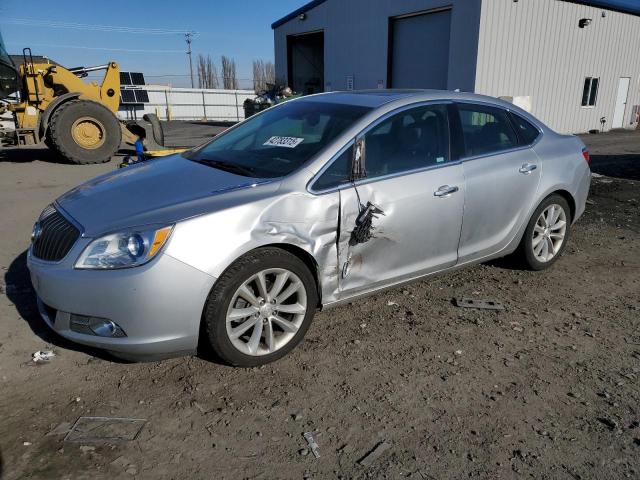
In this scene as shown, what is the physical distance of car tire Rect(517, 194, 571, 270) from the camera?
446 centimetres

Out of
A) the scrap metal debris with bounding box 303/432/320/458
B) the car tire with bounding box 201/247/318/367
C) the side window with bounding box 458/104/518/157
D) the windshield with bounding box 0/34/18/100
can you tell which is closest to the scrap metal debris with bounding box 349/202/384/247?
the car tire with bounding box 201/247/318/367

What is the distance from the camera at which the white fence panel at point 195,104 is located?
33125 mm

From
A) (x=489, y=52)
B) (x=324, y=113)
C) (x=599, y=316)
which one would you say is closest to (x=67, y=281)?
(x=324, y=113)

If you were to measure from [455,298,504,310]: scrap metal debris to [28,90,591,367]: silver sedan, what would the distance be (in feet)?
1.04

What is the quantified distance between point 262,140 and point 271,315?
Answer: 145 centimetres

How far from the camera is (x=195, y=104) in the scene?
34.6 metres

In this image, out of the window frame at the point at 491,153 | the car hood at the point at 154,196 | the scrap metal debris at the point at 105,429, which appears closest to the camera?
the scrap metal debris at the point at 105,429

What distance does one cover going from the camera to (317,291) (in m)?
3.27

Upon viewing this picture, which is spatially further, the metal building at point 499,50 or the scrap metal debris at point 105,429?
the metal building at point 499,50

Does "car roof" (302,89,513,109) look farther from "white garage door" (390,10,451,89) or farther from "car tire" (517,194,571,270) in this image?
"white garage door" (390,10,451,89)

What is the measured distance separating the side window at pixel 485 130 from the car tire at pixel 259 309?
1796 mm

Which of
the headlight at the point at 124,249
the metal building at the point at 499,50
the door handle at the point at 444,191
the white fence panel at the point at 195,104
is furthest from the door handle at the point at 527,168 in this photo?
the white fence panel at the point at 195,104

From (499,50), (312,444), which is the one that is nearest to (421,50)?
(499,50)

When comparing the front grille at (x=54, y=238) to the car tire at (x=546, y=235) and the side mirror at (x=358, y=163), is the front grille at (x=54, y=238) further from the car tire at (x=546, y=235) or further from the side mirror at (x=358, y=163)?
the car tire at (x=546, y=235)
